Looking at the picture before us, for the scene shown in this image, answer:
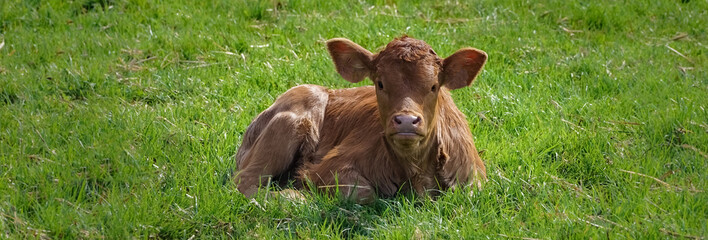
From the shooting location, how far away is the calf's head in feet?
17.8

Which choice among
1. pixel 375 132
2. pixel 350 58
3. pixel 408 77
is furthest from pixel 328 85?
pixel 408 77

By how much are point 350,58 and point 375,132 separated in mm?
639

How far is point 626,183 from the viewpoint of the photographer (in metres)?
5.87

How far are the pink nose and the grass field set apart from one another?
22.3 inches

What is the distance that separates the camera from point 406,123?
533 cm

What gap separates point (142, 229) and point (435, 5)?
20.9ft

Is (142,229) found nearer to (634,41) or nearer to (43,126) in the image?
(43,126)

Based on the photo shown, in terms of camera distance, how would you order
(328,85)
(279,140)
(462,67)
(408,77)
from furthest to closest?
(328,85)
(279,140)
(462,67)
(408,77)

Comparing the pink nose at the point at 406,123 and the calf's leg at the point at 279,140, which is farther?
the calf's leg at the point at 279,140

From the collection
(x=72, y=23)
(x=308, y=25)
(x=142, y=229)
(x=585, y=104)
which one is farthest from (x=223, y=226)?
(x=72, y=23)

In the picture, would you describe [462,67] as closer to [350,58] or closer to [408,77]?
[408,77]

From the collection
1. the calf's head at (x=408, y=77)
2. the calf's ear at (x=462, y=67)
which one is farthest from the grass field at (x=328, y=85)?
the calf's ear at (x=462, y=67)

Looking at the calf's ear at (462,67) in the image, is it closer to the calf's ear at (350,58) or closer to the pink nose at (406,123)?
the calf's ear at (350,58)

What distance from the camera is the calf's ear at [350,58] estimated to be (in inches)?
238
